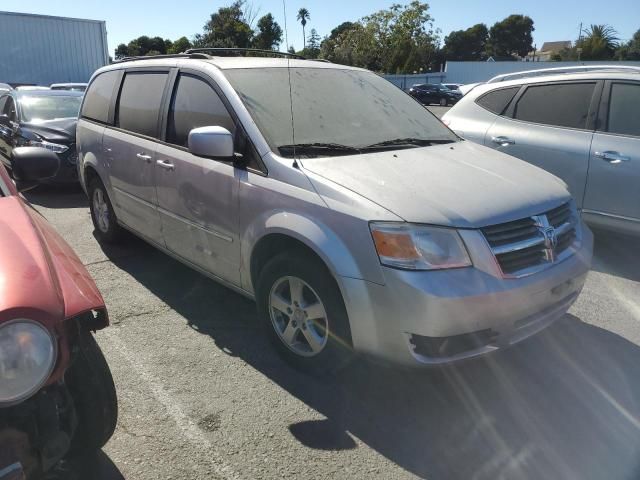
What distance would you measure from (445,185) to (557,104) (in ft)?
10.3

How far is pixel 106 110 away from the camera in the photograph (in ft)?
16.4

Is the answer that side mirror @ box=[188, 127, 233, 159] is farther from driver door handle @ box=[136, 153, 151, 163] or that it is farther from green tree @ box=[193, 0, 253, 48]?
green tree @ box=[193, 0, 253, 48]

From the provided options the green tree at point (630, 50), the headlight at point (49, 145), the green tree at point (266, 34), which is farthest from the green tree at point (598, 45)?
the headlight at point (49, 145)

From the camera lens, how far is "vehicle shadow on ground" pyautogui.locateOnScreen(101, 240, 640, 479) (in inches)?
97.6

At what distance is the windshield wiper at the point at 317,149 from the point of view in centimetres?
313

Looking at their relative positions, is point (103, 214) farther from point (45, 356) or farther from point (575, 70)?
point (575, 70)

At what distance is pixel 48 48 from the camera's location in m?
20.4

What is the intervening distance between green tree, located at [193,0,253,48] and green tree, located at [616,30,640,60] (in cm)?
4935

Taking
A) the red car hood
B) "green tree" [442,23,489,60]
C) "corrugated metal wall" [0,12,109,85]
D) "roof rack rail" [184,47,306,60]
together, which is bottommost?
the red car hood

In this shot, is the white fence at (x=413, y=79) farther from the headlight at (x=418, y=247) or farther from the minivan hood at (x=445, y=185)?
the headlight at (x=418, y=247)

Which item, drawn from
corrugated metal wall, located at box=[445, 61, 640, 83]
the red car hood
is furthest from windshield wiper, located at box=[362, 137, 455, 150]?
corrugated metal wall, located at box=[445, 61, 640, 83]

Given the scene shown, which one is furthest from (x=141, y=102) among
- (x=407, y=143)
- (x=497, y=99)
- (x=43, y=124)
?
(x=43, y=124)

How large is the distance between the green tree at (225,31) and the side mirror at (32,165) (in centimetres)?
4890

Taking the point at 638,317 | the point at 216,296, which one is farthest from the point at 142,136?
the point at 638,317
